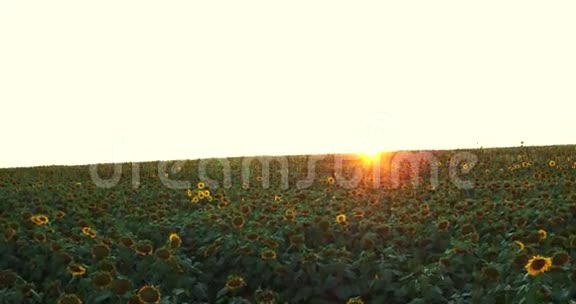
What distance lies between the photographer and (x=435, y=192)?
15.2m

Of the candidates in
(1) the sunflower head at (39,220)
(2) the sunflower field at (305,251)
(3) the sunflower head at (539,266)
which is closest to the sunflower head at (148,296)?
(2) the sunflower field at (305,251)

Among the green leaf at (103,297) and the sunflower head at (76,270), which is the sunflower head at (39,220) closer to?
the sunflower head at (76,270)

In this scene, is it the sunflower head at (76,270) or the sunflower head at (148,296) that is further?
the sunflower head at (76,270)

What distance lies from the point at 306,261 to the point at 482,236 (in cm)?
323

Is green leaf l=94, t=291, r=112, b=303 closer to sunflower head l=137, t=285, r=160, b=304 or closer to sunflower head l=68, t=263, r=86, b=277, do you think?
sunflower head l=137, t=285, r=160, b=304

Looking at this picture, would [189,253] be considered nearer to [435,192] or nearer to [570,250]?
[570,250]

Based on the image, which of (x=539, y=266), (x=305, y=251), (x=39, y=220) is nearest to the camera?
(x=539, y=266)

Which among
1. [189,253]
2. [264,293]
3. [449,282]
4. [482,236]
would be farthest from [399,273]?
[189,253]

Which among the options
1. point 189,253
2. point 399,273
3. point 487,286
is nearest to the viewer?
point 487,286

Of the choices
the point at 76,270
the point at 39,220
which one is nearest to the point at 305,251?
the point at 76,270

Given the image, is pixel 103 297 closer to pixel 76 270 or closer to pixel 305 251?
pixel 76 270

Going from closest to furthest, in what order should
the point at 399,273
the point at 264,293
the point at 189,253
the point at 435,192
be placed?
the point at 264,293, the point at 399,273, the point at 189,253, the point at 435,192

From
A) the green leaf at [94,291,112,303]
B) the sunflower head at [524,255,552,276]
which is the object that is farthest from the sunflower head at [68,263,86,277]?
the sunflower head at [524,255,552,276]

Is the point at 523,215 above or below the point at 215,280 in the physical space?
above
